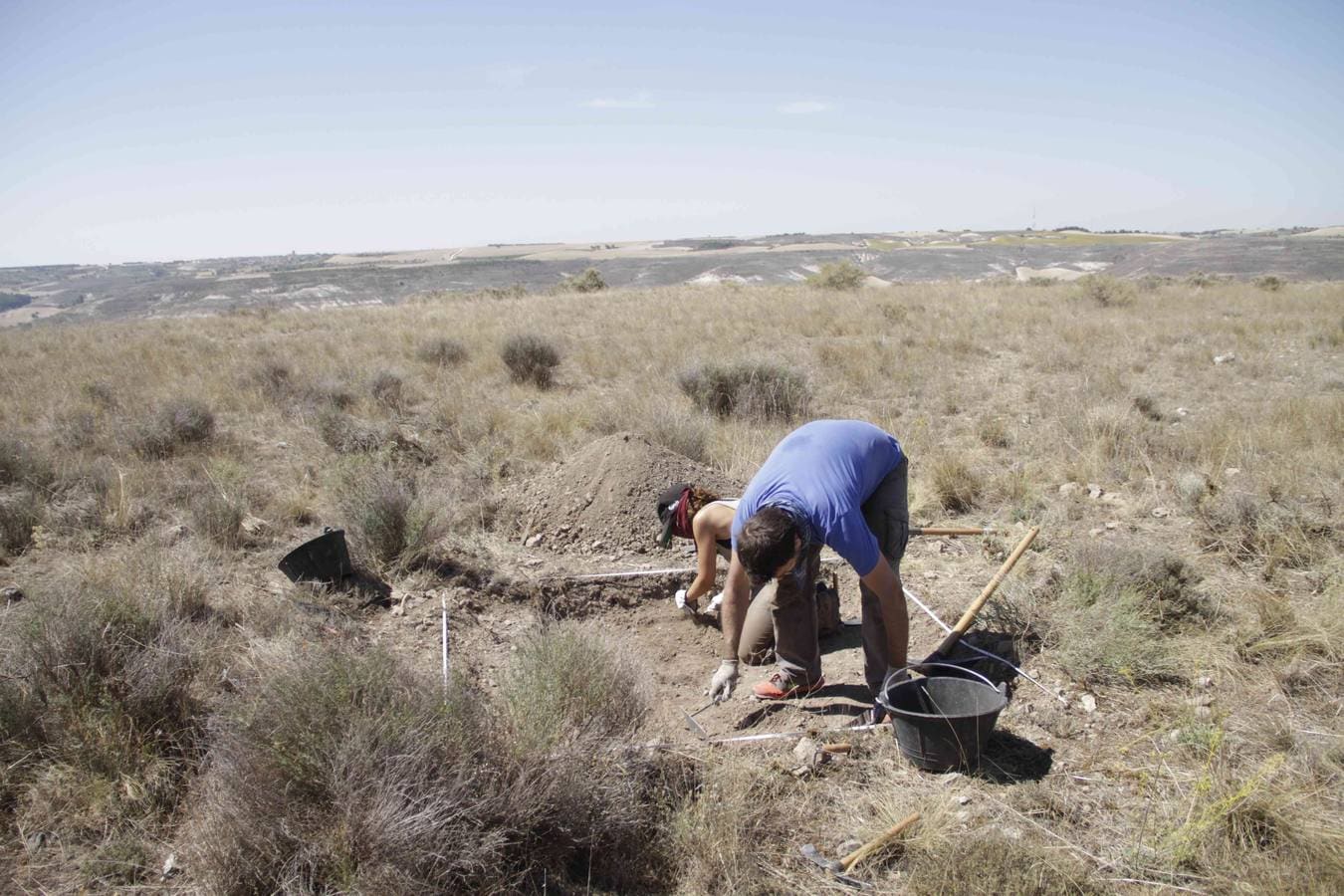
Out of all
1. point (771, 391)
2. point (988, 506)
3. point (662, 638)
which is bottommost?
point (662, 638)

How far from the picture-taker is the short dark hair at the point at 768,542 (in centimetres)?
246

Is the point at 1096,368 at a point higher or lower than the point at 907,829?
higher

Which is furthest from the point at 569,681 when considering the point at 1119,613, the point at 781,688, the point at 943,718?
the point at 1119,613

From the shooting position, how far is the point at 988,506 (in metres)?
5.31

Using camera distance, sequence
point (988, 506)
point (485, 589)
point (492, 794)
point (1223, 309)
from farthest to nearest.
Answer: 1. point (1223, 309)
2. point (988, 506)
3. point (485, 589)
4. point (492, 794)

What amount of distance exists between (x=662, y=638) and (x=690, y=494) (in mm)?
893

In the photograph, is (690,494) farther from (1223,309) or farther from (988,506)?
(1223,309)

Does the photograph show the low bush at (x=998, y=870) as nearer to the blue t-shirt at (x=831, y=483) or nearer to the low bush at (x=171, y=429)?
the blue t-shirt at (x=831, y=483)

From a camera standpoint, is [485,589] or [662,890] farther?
[485,589]

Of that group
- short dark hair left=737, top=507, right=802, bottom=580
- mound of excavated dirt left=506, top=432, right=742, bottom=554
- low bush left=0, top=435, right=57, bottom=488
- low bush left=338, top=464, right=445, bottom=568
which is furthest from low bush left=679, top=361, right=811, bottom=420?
low bush left=0, top=435, right=57, bottom=488

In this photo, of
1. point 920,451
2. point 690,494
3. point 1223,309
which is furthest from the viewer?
point 1223,309

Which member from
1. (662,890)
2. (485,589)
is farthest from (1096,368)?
(662,890)

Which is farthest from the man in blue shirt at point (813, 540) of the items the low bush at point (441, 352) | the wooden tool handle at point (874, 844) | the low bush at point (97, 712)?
the low bush at point (441, 352)

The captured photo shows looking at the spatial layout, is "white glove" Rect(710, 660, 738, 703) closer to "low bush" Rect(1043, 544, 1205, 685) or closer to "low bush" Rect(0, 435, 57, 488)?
"low bush" Rect(1043, 544, 1205, 685)
